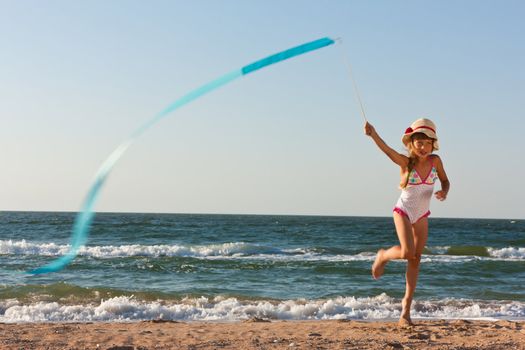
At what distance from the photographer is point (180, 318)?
986cm

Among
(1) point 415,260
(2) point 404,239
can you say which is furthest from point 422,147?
(1) point 415,260

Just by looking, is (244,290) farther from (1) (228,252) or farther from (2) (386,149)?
(1) (228,252)

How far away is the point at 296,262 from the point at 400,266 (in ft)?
12.8

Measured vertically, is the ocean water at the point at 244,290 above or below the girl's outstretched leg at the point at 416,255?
below

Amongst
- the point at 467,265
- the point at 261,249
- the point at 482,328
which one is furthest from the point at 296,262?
the point at 482,328

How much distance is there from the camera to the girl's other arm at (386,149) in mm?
5500

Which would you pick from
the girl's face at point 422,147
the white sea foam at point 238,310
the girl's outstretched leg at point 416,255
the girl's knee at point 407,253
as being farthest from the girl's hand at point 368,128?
the white sea foam at point 238,310

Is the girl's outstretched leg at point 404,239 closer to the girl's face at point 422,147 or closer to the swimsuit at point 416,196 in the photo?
the swimsuit at point 416,196

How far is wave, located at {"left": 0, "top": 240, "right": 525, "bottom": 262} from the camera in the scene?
2358cm

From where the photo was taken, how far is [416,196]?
20.0 ft

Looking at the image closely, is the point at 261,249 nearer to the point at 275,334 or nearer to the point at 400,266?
the point at 400,266

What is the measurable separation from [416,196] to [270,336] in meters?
2.24

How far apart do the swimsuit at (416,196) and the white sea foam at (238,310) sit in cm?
414

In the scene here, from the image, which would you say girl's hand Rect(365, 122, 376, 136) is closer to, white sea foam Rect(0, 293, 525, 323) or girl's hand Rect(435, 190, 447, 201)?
girl's hand Rect(435, 190, 447, 201)
